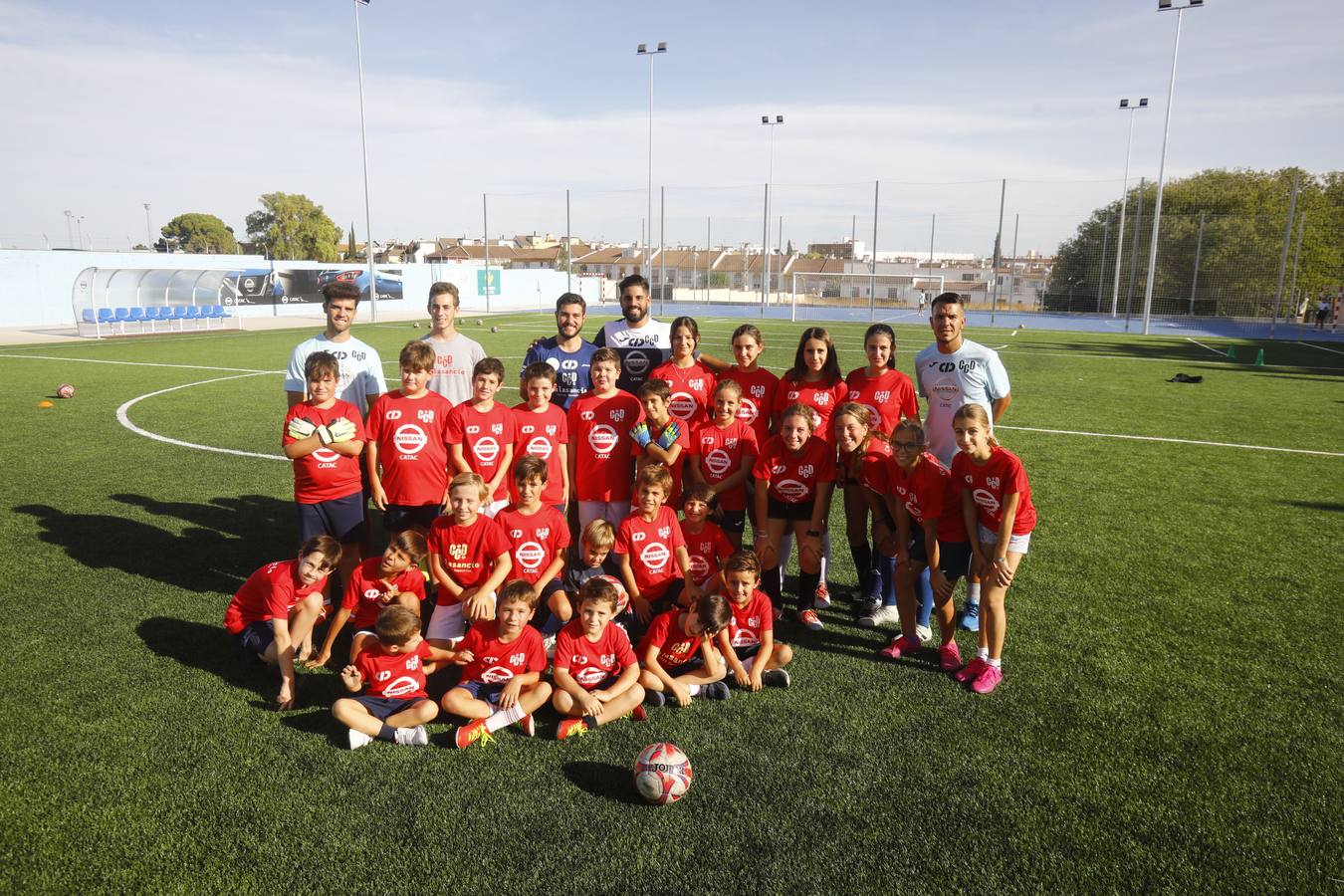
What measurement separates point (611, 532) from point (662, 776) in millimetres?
1707

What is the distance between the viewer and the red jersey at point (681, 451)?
5484 millimetres

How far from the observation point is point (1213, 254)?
35688mm

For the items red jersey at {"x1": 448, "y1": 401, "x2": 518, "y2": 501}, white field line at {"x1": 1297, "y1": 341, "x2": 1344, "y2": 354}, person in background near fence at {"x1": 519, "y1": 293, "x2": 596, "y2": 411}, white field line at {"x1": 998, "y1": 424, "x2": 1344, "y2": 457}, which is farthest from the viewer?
white field line at {"x1": 1297, "y1": 341, "x2": 1344, "y2": 354}

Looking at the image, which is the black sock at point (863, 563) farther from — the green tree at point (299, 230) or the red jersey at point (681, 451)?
the green tree at point (299, 230)

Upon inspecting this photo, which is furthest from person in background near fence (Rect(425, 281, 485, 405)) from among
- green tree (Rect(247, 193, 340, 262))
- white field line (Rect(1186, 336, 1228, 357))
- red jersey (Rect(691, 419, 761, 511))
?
green tree (Rect(247, 193, 340, 262))

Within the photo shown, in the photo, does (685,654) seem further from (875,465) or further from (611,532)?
(875,465)

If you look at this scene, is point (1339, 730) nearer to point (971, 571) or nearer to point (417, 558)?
point (971, 571)

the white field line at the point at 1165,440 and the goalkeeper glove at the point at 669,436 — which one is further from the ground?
the goalkeeper glove at the point at 669,436

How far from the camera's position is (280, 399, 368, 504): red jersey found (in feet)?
16.9

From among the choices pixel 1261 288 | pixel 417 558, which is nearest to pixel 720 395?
pixel 417 558

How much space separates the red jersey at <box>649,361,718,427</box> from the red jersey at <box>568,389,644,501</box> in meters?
0.37

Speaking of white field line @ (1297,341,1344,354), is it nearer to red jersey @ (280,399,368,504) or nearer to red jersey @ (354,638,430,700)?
red jersey @ (280,399,368,504)

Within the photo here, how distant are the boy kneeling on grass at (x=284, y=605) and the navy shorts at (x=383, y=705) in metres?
0.61

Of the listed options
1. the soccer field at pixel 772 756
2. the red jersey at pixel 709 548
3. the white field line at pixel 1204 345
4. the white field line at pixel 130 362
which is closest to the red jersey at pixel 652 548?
the red jersey at pixel 709 548
